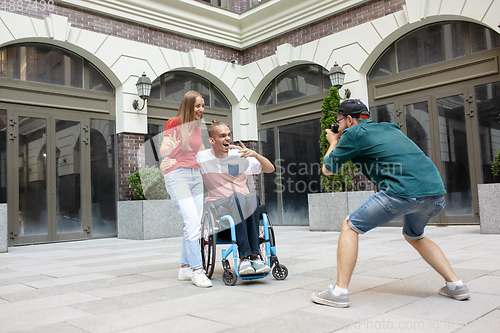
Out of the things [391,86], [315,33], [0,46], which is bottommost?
[391,86]

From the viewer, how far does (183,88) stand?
11.3 metres

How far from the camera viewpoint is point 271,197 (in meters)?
11.9

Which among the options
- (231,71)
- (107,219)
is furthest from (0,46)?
(231,71)

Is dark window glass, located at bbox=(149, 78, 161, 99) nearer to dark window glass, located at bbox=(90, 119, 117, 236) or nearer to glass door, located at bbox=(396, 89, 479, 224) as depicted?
dark window glass, located at bbox=(90, 119, 117, 236)

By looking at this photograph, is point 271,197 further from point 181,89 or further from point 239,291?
point 239,291

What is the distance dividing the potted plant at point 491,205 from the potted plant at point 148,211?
5.80 meters

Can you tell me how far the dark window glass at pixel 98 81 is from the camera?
967 cm

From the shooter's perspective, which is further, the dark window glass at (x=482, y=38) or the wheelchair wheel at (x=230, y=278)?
the dark window glass at (x=482, y=38)

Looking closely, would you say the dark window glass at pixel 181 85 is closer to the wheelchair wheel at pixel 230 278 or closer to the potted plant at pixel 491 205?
the potted plant at pixel 491 205

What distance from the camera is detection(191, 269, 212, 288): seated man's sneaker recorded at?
144 inches

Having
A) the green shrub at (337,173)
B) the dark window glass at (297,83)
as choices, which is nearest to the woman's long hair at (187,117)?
the green shrub at (337,173)

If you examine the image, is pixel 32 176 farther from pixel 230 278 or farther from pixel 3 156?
pixel 230 278

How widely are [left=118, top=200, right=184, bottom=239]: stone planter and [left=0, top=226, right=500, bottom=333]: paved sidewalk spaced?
313 centimetres

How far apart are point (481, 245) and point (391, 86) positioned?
15.7 ft
